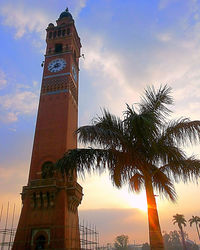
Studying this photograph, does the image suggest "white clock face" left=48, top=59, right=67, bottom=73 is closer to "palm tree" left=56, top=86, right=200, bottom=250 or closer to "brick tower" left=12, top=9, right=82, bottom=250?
"brick tower" left=12, top=9, right=82, bottom=250

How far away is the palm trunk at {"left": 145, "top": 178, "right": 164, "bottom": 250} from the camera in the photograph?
342 inches

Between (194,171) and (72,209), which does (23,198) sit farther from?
(194,171)

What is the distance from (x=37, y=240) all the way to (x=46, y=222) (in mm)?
1538

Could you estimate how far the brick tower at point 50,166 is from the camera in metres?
20.1

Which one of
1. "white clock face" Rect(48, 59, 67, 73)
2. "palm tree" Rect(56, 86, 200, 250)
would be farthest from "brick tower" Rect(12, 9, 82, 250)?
"palm tree" Rect(56, 86, 200, 250)

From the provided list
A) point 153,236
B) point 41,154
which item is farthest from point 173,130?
point 41,154

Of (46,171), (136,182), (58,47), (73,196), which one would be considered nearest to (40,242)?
(73,196)

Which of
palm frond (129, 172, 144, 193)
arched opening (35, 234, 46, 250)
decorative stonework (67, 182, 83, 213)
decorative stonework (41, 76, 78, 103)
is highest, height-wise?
decorative stonework (41, 76, 78, 103)

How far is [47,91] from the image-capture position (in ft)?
95.5

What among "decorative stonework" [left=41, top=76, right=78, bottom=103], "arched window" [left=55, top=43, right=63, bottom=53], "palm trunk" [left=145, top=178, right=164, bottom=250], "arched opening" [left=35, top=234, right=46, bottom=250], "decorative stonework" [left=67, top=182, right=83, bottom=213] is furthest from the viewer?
"arched window" [left=55, top=43, right=63, bottom=53]

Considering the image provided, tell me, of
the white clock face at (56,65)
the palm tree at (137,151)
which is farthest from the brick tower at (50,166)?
the palm tree at (137,151)

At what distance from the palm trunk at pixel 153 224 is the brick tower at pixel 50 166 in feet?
28.3

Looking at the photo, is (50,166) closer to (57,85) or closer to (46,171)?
(46,171)

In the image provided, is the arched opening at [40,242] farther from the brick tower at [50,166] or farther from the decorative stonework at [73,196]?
the decorative stonework at [73,196]
